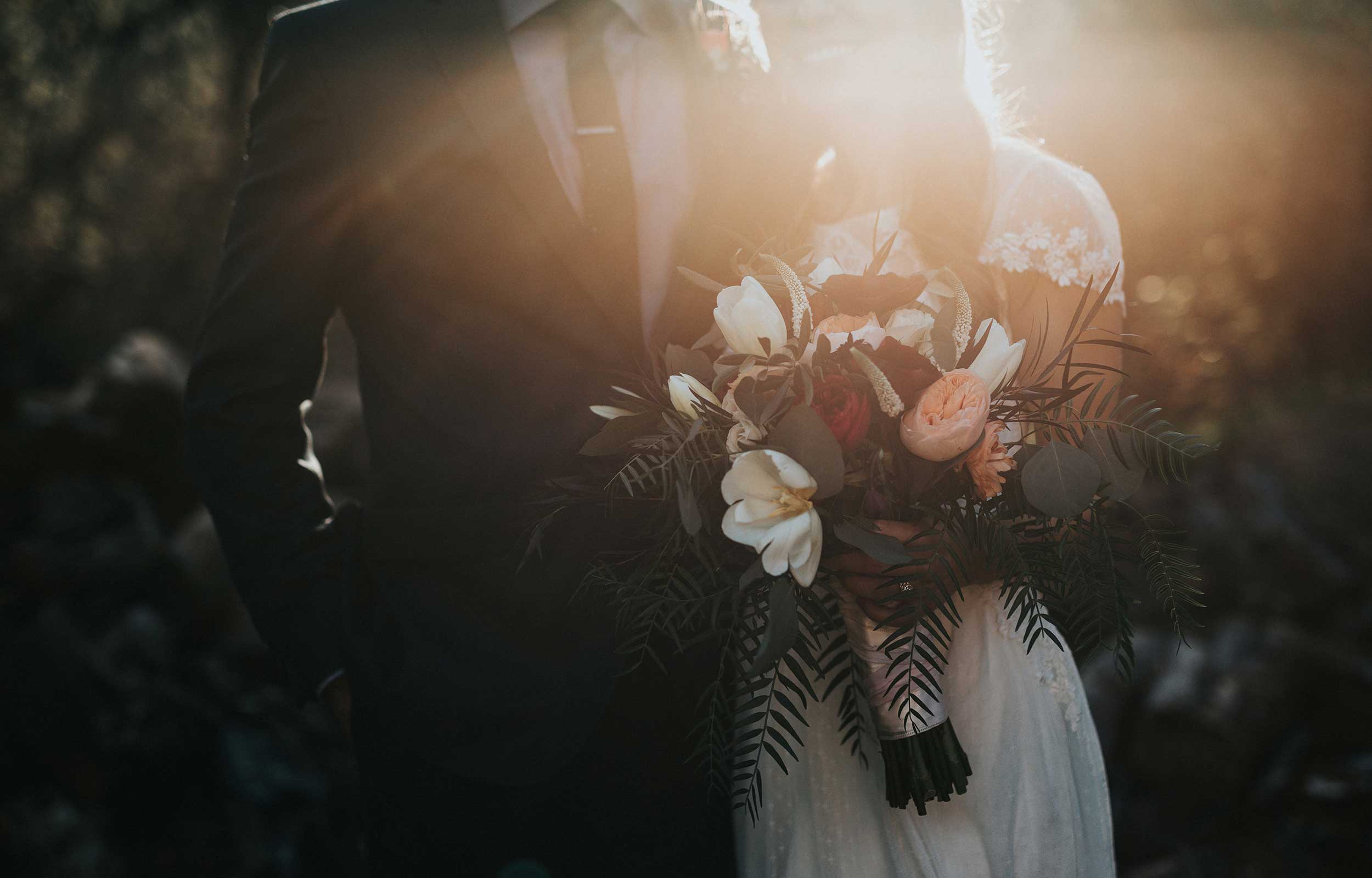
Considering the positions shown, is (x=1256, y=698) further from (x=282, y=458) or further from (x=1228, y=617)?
(x=282, y=458)

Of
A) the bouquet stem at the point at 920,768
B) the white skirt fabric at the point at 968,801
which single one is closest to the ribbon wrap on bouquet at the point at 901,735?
the bouquet stem at the point at 920,768

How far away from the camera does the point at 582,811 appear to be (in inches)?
63.7

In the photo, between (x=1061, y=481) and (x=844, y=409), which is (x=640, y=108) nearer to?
(x=844, y=409)

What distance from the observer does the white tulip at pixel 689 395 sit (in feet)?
4.12

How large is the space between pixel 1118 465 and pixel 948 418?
277mm

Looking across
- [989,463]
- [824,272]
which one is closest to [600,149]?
[824,272]

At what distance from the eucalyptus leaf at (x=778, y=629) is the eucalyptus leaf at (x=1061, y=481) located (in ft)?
1.20

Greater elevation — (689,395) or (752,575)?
(689,395)

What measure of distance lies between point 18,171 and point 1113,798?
919cm

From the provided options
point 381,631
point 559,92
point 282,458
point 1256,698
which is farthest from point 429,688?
point 1256,698

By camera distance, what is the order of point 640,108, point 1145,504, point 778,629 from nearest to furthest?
point 778,629 → point 640,108 → point 1145,504

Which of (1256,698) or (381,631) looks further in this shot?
(1256,698)

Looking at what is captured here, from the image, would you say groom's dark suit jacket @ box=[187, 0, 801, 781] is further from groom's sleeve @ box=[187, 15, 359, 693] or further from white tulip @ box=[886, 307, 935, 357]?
Result: white tulip @ box=[886, 307, 935, 357]

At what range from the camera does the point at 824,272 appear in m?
1.49
